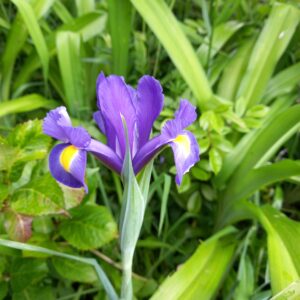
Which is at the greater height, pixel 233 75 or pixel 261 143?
pixel 233 75

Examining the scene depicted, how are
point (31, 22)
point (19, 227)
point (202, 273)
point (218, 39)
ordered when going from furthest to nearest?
point (218, 39) < point (31, 22) < point (202, 273) < point (19, 227)

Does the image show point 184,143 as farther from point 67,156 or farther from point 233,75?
point 233,75

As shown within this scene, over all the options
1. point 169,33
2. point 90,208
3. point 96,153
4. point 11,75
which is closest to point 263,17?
point 169,33

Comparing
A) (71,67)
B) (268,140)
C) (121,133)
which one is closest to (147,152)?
(121,133)

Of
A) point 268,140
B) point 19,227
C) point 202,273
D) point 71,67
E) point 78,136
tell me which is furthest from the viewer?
point 71,67

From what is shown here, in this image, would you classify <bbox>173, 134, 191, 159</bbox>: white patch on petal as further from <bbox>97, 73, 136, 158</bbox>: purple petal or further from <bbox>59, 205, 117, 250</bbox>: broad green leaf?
<bbox>59, 205, 117, 250</bbox>: broad green leaf

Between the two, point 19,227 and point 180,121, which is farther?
point 19,227

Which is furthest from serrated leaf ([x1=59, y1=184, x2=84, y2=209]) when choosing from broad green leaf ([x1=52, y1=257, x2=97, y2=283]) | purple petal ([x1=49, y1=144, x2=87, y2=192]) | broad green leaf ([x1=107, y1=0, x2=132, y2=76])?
broad green leaf ([x1=107, y1=0, x2=132, y2=76])
